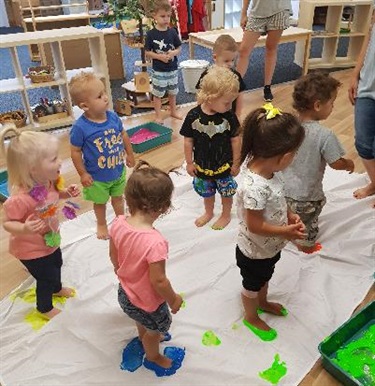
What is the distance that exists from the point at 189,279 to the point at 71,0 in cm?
671

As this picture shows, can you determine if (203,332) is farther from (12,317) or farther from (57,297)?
(12,317)

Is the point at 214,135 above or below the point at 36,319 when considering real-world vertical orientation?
above

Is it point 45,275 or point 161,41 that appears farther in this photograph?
point 161,41

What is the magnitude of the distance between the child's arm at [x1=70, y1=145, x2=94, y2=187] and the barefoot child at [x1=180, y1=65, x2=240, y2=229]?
1.63ft

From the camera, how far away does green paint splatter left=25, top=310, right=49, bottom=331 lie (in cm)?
177

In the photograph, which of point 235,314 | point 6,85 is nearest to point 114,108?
point 6,85

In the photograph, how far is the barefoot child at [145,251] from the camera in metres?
1.25

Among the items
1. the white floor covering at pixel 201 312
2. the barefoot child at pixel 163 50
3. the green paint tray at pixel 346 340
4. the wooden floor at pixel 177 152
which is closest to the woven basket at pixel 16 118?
the wooden floor at pixel 177 152

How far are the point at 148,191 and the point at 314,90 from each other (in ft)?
3.07

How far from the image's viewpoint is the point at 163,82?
3490 millimetres

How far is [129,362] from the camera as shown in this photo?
1.59m

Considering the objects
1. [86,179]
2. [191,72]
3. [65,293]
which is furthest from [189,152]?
[191,72]

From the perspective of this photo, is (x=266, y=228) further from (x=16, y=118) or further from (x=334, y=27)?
(x=334, y=27)

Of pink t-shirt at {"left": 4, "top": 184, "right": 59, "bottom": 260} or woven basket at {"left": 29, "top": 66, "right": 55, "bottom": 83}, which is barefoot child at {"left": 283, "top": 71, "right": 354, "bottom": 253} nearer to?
pink t-shirt at {"left": 4, "top": 184, "right": 59, "bottom": 260}
